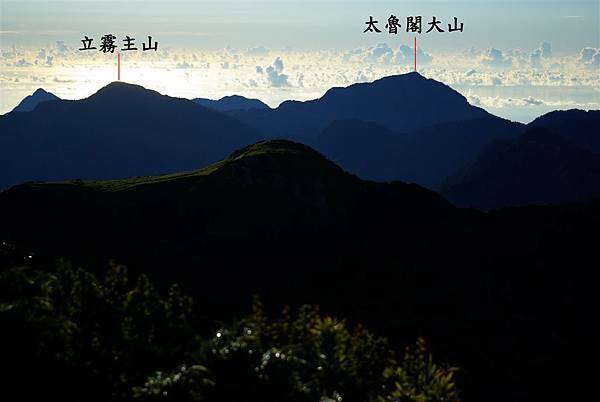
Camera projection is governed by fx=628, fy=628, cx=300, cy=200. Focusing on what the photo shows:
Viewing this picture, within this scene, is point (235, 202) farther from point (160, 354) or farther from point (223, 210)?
point (160, 354)

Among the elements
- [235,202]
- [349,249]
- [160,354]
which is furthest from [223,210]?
[160,354]

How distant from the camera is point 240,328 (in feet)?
94.8

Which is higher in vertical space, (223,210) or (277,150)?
(277,150)

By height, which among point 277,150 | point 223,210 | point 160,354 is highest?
point 277,150

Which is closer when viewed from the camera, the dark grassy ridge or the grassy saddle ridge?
the dark grassy ridge

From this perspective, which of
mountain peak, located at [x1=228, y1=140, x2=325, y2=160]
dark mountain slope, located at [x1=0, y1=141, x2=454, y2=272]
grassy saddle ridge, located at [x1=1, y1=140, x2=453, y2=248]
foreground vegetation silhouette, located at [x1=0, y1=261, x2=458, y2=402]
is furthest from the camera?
mountain peak, located at [x1=228, y1=140, x2=325, y2=160]

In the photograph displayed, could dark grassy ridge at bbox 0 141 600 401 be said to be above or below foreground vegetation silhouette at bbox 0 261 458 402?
below

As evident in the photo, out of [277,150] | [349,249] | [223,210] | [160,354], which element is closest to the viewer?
[160,354]

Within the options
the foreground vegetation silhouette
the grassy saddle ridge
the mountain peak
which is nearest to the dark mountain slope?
the grassy saddle ridge

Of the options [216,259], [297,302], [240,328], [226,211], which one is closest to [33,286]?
[240,328]

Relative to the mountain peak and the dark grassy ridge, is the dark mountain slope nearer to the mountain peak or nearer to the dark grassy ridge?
the dark grassy ridge

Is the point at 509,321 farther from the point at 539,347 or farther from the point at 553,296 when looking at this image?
the point at 553,296

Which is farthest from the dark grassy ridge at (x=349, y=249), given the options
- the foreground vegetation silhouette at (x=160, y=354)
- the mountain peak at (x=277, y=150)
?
the foreground vegetation silhouette at (x=160, y=354)

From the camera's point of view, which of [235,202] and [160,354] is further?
[235,202]
